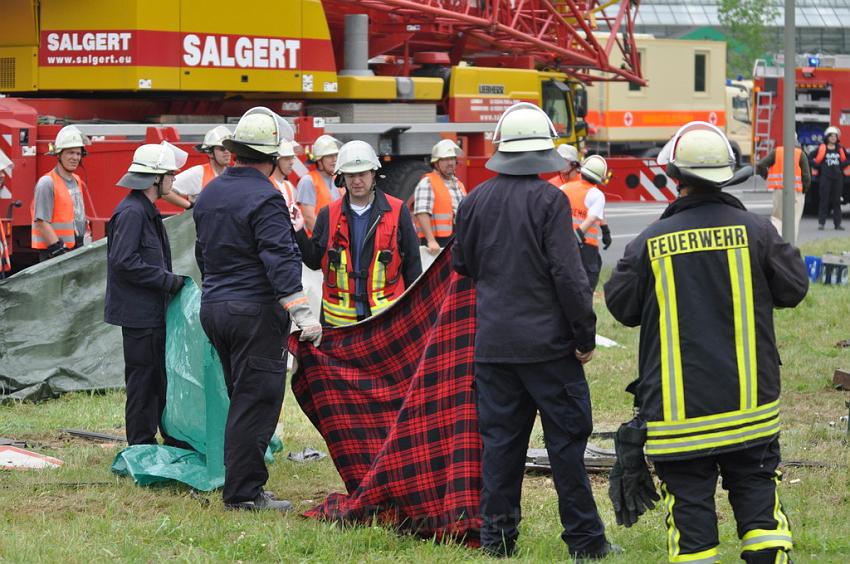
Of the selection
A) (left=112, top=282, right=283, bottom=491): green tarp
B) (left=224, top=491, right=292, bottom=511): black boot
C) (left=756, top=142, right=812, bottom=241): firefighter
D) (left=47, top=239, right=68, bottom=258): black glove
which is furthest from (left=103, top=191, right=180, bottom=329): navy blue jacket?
(left=756, top=142, right=812, bottom=241): firefighter

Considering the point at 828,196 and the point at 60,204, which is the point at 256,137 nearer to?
the point at 60,204

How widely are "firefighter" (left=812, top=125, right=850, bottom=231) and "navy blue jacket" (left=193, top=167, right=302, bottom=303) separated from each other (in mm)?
17669

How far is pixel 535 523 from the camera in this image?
19.2 ft

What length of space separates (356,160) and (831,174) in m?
16.4

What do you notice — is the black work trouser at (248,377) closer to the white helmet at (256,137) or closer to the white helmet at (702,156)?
the white helmet at (256,137)

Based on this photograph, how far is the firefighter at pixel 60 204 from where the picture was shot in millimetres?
10000

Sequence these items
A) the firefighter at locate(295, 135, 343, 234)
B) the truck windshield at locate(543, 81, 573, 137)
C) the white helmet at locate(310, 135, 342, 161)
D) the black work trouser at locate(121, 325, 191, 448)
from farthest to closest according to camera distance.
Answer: the truck windshield at locate(543, 81, 573, 137), the white helmet at locate(310, 135, 342, 161), the firefighter at locate(295, 135, 343, 234), the black work trouser at locate(121, 325, 191, 448)

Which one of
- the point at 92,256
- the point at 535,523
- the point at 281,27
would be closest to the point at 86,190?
the point at 92,256

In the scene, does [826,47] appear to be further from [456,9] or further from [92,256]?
[92,256]

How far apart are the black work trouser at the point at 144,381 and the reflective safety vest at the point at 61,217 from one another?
344cm

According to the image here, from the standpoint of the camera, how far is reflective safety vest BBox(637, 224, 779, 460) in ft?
14.6

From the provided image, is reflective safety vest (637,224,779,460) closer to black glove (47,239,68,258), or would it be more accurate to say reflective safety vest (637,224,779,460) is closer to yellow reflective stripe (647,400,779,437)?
yellow reflective stripe (647,400,779,437)

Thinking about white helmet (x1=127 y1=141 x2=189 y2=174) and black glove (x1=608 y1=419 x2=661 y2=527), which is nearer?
black glove (x1=608 y1=419 x2=661 y2=527)

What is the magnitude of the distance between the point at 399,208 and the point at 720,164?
297 centimetres
